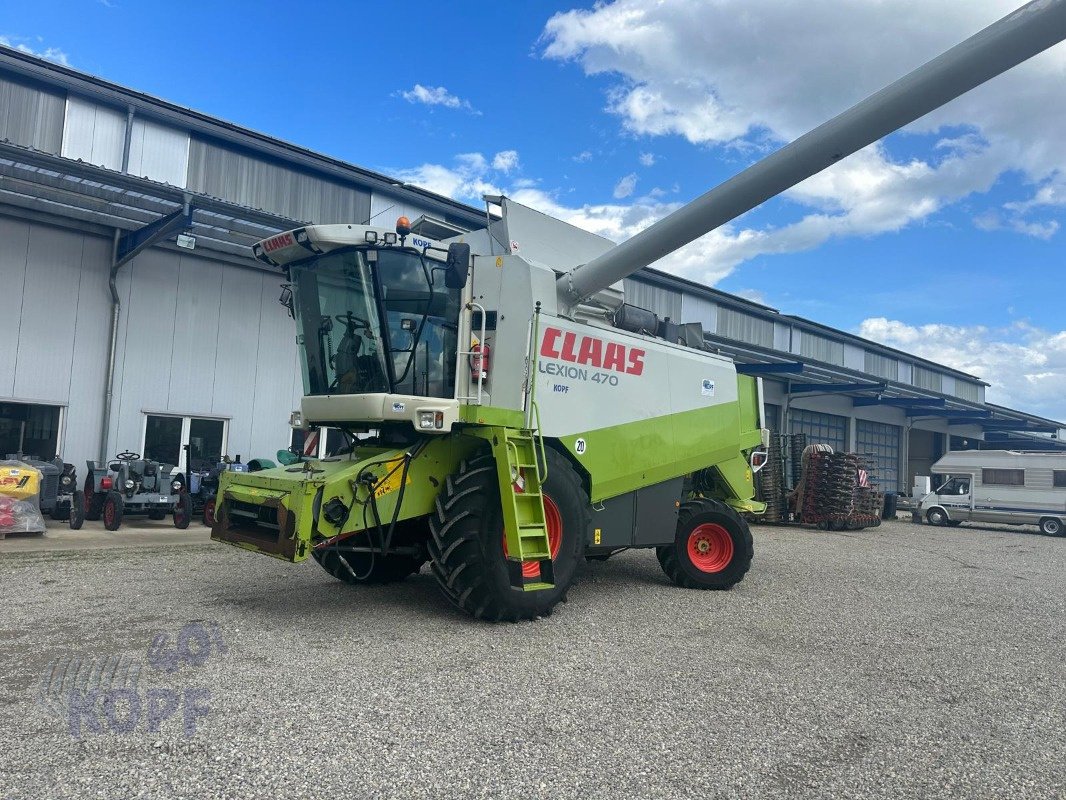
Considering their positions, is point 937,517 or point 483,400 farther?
point 937,517

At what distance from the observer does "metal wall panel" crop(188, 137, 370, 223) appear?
1334 centimetres

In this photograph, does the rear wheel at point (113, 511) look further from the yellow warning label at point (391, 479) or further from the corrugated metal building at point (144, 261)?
the yellow warning label at point (391, 479)

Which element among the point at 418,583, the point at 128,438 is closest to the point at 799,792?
the point at 418,583

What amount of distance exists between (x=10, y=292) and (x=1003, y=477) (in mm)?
24728

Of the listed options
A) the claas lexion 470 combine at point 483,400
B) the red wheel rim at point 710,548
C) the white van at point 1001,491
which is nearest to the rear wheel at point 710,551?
the red wheel rim at point 710,548

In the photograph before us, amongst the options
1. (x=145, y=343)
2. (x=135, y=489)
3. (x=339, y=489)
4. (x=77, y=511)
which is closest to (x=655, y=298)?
(x=145, y=343)

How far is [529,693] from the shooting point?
4488mm

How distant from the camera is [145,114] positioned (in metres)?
12.5

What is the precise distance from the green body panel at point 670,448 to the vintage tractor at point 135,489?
25.6 feet

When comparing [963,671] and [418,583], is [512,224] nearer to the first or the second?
[418,583]

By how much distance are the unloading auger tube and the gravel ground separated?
3.26 meters

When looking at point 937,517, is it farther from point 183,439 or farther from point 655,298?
point 183,439

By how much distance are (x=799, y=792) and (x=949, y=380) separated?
4412cm

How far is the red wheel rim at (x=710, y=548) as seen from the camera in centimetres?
832
